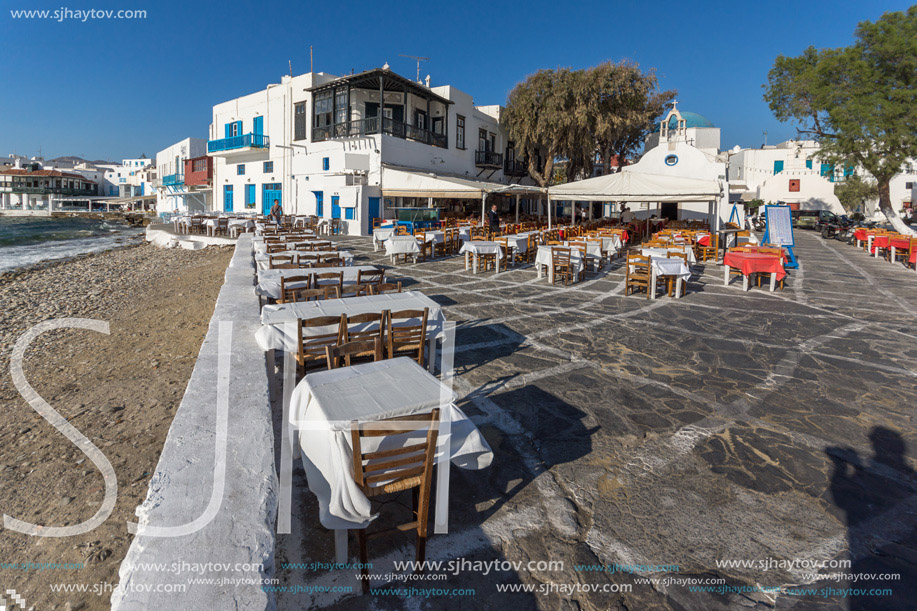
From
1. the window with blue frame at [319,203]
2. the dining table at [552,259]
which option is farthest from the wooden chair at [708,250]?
the window with blue frame at [319,203]

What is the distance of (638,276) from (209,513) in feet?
29.0

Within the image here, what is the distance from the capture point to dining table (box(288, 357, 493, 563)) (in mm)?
2232

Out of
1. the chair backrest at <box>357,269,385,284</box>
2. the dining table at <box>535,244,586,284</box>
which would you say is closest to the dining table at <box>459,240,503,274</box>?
the dining table at <box>535,244,586,284</box>

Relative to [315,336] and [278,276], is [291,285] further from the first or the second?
[315,336]

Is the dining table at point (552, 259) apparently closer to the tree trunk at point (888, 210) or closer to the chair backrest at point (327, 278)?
the chair backrest at point (327, 278)

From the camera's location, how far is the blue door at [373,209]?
2295 centimetres

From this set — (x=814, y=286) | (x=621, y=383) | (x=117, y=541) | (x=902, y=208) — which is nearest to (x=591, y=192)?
(x=814, y=286)

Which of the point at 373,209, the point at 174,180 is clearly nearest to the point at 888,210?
the point at 373,209

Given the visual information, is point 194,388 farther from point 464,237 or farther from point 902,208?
point 902,208

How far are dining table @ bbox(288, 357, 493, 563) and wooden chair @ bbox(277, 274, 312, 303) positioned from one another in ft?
11.0

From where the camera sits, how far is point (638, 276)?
378 inches

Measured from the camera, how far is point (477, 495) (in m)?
3.14

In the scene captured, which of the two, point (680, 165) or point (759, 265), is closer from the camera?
point (759, 265)

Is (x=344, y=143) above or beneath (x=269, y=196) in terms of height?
above
